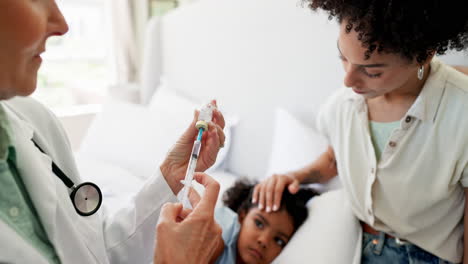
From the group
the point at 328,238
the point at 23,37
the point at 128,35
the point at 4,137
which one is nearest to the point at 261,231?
the point at 328,238

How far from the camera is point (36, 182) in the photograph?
0.60 metres

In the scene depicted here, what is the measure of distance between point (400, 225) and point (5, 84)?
99cm

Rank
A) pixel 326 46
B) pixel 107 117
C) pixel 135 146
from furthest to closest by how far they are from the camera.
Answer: pixel 107 117, pixel 135 146, pixel 326 46

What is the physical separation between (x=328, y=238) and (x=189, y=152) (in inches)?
21.0

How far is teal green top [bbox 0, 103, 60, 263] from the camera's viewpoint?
0.55 meters

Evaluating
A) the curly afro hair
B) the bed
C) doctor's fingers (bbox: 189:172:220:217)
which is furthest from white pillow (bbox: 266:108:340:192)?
doctor's fingers (bbox: 189:172:220:217)

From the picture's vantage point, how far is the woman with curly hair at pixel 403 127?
2.33 feet

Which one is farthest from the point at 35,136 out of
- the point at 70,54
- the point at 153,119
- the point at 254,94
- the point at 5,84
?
the point at 70,54

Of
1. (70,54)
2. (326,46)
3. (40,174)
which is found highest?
(326,46)

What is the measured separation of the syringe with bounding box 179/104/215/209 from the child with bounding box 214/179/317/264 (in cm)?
55

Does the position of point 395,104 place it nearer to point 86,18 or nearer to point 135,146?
point 135,146

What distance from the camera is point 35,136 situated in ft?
2.25

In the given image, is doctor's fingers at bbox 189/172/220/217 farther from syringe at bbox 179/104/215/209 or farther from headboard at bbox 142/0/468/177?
headboard at bbox 142/0/468/177

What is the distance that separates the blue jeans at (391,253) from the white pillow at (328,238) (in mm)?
31
